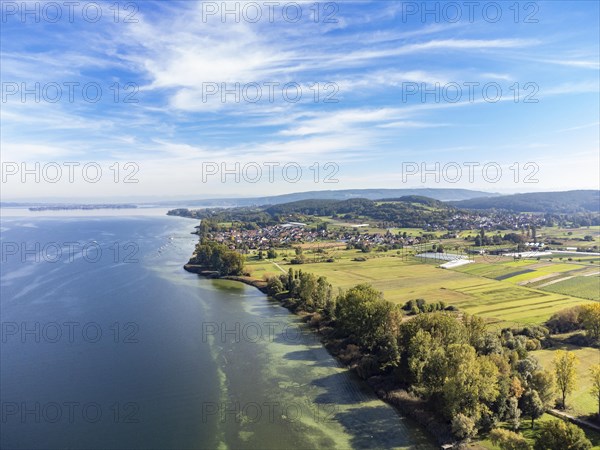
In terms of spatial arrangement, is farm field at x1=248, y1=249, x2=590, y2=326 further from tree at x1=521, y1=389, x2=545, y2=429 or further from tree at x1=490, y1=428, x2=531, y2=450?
tree at x1=490, y1=428, x2=531, y2=450

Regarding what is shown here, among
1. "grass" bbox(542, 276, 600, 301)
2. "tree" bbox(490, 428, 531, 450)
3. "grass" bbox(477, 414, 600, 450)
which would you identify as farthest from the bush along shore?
"grass" bbox(542, 276, 600, 301)

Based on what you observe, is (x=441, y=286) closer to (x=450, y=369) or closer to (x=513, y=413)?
(x=450, y=369)

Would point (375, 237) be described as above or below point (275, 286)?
above

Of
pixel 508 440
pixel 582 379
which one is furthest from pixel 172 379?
pixel 582 379

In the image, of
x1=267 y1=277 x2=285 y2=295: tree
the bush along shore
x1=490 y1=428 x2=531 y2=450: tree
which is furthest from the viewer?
x1=267 y1=277 x2=285 y2=295: tree

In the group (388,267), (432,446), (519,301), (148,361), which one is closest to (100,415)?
(148,361)

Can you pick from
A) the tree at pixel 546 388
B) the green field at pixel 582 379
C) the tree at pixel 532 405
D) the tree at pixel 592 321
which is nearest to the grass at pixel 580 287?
the tree at pixel 592 321
